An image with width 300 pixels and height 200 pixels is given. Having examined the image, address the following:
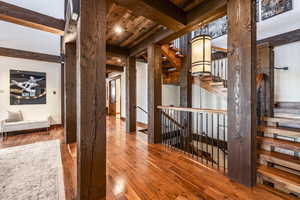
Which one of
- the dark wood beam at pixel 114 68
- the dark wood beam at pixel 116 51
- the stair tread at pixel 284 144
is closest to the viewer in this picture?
the stair tread at pixel 284 144

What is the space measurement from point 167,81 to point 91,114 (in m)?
5.06

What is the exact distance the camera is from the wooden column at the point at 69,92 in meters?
3.20

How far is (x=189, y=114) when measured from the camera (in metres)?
3.95

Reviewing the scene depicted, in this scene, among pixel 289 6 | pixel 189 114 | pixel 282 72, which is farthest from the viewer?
pixel 189 114

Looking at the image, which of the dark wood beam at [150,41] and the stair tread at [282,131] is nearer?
the stair tread at [282,131]

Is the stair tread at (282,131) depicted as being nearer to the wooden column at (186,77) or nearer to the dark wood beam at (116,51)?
the wooden column at (186,77)

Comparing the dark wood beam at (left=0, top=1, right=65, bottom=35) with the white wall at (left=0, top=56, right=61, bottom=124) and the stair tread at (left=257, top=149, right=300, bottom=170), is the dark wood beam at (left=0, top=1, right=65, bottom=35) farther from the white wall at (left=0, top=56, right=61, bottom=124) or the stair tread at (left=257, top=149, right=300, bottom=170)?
the stair tread at (left=257, top=149, right=300, bottom=170)

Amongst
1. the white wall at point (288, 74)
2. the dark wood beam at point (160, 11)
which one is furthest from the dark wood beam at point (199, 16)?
the white wall at point (288, 74)

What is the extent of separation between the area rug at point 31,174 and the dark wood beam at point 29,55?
3308mm

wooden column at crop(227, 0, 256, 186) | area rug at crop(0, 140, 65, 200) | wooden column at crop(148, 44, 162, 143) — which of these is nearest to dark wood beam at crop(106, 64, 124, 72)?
wooden column at crop(148, 44, 162, 143)

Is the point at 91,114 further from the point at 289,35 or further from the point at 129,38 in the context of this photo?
the point at 289,35

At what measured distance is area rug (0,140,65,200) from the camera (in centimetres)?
152

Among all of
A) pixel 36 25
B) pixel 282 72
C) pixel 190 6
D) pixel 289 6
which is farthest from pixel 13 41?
pixel 282 72

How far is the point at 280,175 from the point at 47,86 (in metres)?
6.71
